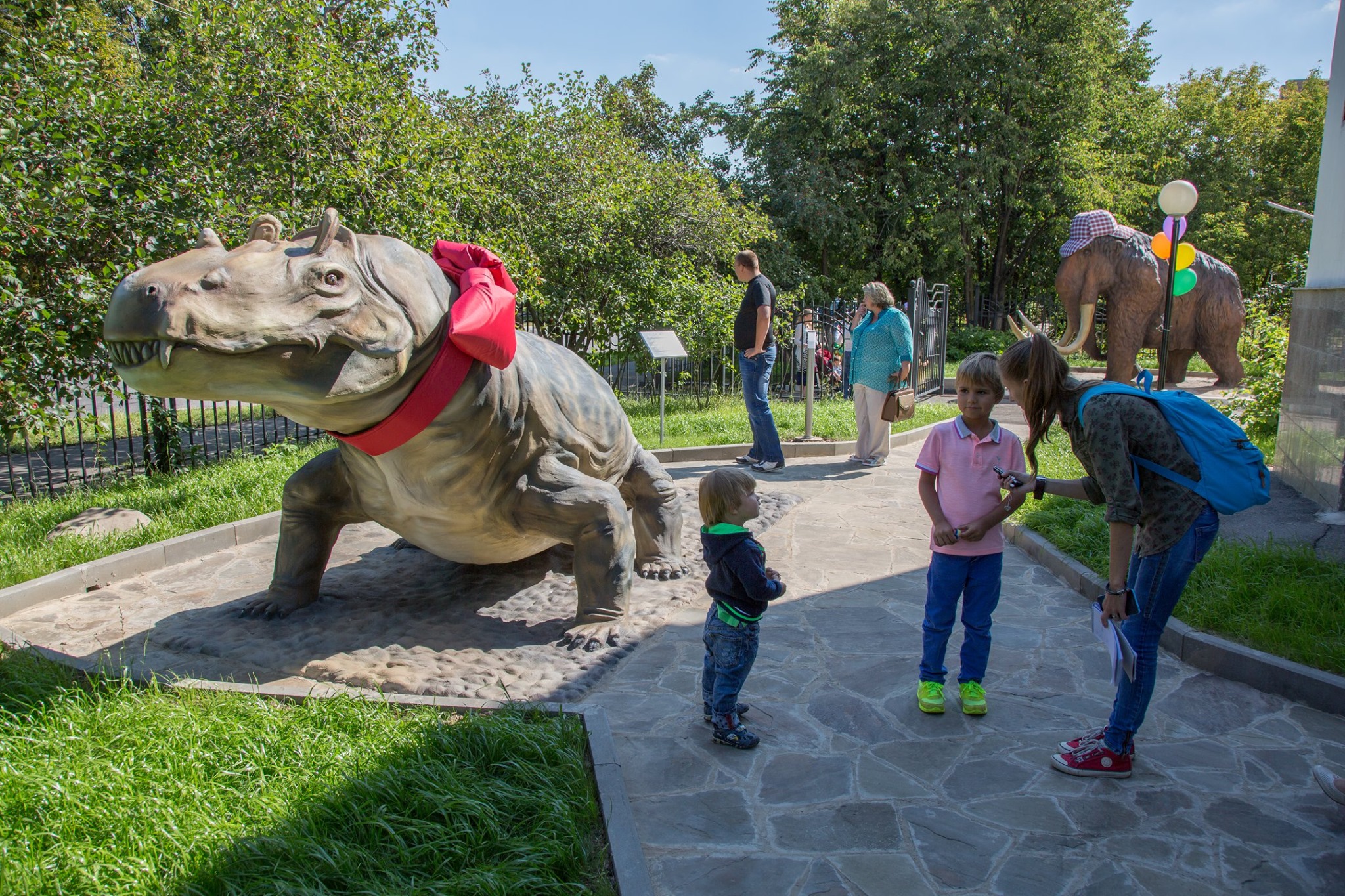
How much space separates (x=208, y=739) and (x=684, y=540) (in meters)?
3.58

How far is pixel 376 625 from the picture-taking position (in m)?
4.56

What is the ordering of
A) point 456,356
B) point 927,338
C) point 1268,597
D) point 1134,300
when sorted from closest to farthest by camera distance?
point 456,356, point 1268,597, point 1134,300, point 927,338

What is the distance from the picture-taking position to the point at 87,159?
697 centimetres

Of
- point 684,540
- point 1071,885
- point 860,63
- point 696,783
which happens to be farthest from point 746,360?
point 860,63

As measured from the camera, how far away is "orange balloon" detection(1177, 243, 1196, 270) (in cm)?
1005

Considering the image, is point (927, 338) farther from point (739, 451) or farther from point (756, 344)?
point (756, 344)

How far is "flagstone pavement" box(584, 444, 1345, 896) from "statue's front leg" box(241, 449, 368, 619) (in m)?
1.68

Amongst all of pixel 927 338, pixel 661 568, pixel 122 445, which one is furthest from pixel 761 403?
pixel 122 445

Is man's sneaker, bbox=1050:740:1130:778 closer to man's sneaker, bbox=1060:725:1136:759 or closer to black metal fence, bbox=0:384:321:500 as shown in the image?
man's sneaker, bbox=1060:725:1136:759

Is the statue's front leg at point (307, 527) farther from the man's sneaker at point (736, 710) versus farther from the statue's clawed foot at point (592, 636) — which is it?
the man's sneaker at point (736, 710)

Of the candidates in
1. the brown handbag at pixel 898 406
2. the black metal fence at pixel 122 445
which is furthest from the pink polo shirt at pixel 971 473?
the brown handbag at pixel 898 406

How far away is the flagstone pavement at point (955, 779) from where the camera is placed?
263 centimetres

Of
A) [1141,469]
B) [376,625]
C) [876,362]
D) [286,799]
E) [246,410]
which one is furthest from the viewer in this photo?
[246,410]

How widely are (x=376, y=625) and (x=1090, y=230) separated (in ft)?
29.3
